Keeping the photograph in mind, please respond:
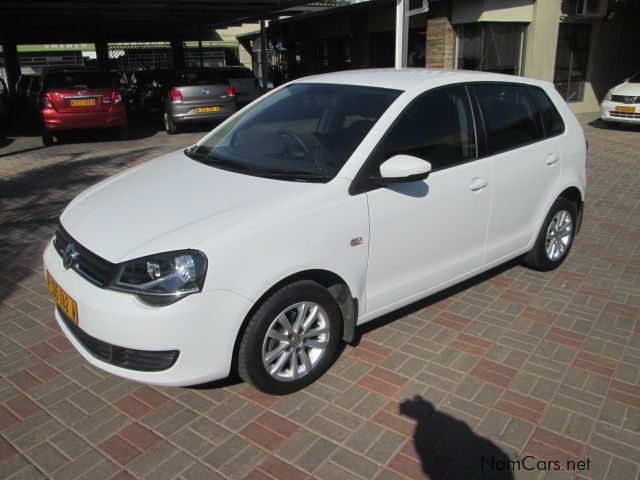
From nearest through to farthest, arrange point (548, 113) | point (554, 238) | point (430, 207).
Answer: point (430, 207) < point (548, 113) < point (554, 238)

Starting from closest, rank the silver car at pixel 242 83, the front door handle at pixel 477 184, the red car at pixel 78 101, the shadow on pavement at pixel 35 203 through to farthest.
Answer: the front door handle at pixel 477 184 < the shadow on pavement at pixel 35 203 < the red car at pixel 78 101 < the silver car at pixel 242 83

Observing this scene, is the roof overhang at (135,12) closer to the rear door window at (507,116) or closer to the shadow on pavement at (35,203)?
the shadow on pavement at (35,203)

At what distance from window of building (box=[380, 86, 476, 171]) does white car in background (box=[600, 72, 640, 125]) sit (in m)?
11.2

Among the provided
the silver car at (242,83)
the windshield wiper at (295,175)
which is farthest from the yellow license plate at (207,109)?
the windshield wiper at (295,175)

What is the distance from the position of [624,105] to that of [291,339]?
1291cm

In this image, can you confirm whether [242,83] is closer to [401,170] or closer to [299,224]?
[401,170]

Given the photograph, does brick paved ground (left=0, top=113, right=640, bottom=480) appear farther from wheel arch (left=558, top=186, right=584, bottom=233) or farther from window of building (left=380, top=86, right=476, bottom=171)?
window of building (left=380, top=86, right=476, bottom=171)

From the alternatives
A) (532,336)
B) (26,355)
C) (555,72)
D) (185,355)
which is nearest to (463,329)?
(532,336)

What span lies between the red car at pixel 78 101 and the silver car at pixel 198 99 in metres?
1.26

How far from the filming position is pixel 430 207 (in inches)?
141

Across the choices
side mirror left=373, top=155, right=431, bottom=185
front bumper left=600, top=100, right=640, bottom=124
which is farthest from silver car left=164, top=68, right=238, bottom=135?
side mirror left=373, top=155, right=431, bottom=185

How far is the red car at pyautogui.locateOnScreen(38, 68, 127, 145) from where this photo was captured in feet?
38.9

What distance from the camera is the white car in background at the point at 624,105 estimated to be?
13.0 m

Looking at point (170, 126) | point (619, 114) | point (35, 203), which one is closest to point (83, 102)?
point (170, 126)
